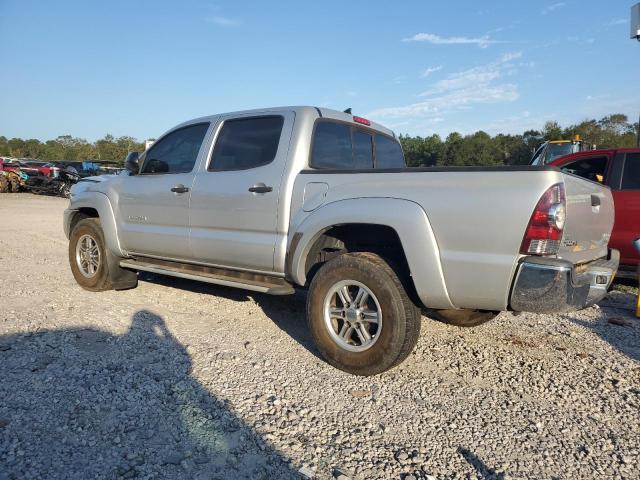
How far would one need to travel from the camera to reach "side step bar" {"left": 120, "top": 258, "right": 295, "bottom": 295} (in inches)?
159

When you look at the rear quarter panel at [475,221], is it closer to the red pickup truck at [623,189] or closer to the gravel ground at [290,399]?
the gravel ground at [290,399]

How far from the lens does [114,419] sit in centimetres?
282

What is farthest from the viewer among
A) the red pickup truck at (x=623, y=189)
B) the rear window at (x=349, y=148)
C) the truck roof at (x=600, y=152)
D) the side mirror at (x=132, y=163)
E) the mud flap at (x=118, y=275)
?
the truck roof at (x=600, y=152)

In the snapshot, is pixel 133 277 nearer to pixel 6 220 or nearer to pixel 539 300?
pixel 539 300

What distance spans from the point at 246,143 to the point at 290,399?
2.40m

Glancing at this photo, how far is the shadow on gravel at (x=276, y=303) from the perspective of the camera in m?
4.45

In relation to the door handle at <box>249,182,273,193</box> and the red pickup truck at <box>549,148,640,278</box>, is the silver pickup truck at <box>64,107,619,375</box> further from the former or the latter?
the red pickup truck at <box>549,148,640,278</box>

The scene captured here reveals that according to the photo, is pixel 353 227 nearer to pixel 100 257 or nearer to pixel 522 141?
pixel 100 257

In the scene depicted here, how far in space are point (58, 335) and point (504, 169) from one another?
3819 millimetres

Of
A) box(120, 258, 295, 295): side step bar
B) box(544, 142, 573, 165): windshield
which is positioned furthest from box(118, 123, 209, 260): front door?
box(544, 142, 573, 165): windshield

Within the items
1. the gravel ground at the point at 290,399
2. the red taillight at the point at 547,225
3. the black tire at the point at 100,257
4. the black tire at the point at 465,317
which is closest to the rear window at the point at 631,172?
the gravel ground at the point at 290,399

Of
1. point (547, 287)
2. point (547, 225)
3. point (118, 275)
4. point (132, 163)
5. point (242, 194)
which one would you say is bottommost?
Result: point (118, 275)

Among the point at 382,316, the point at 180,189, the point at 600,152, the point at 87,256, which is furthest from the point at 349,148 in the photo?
the point at 600,152

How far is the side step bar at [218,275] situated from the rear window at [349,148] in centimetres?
108
